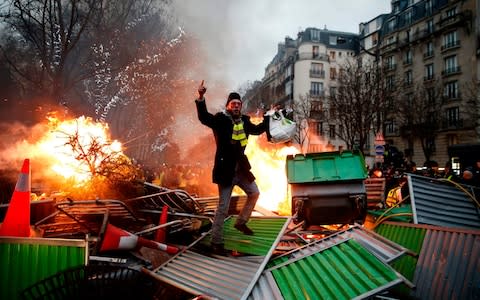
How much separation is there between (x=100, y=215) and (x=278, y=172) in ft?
20.9

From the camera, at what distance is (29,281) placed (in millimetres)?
3102

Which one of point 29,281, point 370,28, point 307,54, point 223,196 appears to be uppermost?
point 370,28

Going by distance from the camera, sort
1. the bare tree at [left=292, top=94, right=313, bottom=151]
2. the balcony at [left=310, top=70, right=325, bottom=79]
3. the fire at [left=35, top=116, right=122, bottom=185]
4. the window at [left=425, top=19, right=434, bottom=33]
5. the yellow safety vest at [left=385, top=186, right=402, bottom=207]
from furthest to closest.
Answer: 1. the balcony at [left=310, top=70, right=325, bottom=79]
2. the window at [left=425, top=19, right=434, bottom=33]
3. the bare tree at [left=292, top=94, right=313, bottom=151]
4. the yellow safety vest at [left=385, top=186, right=402, bottom=207]
5. the fire at [left=35, top=116, right=122, bottom=185]

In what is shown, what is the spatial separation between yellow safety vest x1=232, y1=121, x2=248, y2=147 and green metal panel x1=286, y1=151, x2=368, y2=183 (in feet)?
7.33

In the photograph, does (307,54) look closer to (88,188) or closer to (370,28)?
(370,28)

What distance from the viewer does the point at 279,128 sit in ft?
15.6

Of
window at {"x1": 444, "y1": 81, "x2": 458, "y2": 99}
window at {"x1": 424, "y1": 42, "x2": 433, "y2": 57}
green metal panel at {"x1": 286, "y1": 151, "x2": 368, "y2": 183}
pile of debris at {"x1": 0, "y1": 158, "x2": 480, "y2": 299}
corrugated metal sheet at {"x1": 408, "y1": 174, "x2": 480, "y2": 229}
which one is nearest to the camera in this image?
pile of debris at {"x1": 0, "y1": 158, "x2": 480, "y2": 299}

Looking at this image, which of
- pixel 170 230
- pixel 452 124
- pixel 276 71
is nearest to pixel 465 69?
pixel 452 124

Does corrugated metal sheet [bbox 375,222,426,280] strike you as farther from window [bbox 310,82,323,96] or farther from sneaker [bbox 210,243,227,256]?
window [bbox 310,82,323,96]

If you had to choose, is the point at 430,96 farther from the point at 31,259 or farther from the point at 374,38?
the point at 31,259

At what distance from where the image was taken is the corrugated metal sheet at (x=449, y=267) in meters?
3.66

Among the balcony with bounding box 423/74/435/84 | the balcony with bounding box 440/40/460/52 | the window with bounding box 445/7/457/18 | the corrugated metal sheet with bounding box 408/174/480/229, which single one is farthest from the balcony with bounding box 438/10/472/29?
the corrugated metal sheet with bounding box 408/174/480/229

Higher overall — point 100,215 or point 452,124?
point 452,124

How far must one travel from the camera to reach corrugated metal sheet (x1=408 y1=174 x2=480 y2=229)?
4949 mm
